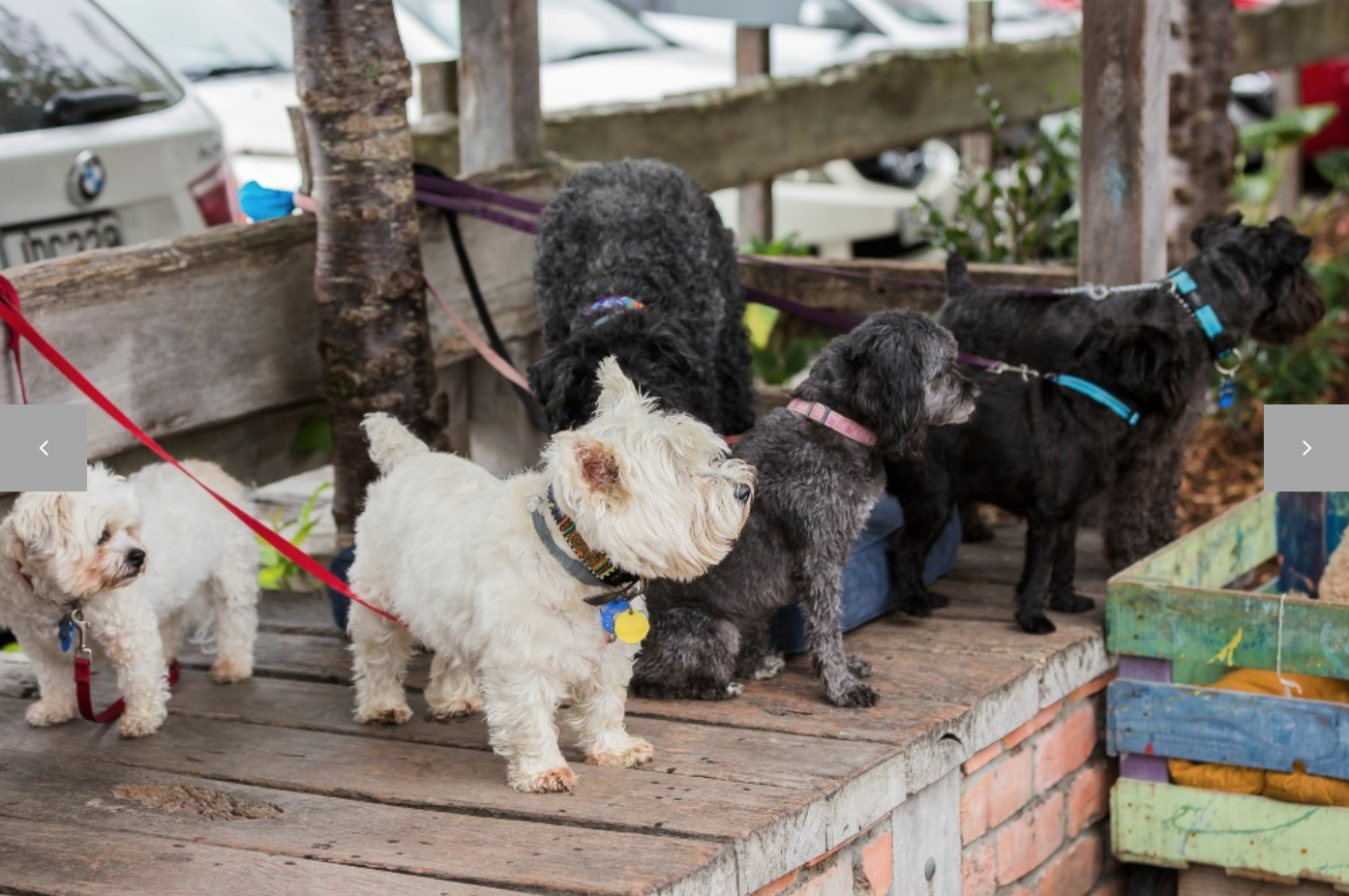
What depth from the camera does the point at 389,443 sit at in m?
4.08

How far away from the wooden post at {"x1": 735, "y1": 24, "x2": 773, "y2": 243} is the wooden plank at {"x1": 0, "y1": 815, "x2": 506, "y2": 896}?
517 cm

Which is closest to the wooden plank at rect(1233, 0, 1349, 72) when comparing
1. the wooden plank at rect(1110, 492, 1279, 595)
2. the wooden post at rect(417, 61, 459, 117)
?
the wooden plank at rect(1110, 492, 1279, 595)

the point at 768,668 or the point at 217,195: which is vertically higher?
the point at 217,195

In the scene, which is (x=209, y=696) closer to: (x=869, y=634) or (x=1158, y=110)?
(x=869, y=634)

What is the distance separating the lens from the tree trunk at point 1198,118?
7.26m

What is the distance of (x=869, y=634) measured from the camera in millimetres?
4676

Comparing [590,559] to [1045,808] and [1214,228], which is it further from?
[1214,228]

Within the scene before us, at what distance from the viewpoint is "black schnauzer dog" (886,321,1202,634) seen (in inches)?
181

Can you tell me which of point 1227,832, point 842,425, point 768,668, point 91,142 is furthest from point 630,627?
point 91,142

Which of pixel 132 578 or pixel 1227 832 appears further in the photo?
pixel 1227 832

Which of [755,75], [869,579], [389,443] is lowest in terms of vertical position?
[869,579]

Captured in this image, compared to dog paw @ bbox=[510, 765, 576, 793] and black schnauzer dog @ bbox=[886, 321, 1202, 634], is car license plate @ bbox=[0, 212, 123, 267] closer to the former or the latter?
dog paw @ bbox=[510, 765, 576, 793]

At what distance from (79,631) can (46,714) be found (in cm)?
32

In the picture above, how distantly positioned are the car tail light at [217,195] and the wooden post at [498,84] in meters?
0.87
